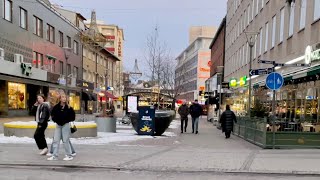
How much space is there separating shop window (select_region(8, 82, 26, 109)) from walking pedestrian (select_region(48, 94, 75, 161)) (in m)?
22.5

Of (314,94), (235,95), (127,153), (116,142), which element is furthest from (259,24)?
(127,153)

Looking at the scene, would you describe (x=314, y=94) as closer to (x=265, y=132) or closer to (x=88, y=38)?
(x=265, y=132)

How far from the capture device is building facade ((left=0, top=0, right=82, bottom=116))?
2847 cm

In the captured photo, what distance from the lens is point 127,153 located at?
10703mm

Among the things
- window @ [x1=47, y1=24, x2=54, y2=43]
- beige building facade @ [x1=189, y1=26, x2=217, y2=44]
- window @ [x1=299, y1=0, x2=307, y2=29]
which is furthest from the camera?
beige building facade @ [x1=189, y1=26, x2=217, y2=44]

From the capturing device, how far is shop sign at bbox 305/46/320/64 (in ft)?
50.9

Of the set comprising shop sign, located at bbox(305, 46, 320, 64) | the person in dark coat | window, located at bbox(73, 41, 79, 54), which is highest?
window, located at bbox(73, 41, 79, 54)

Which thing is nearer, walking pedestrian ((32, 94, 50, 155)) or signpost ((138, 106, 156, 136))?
walking pedestrian ((32, 94, 50, 155))

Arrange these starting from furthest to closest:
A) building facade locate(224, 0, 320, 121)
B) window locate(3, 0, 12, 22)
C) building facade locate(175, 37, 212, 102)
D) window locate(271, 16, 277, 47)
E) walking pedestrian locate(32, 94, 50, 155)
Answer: building facade locate(175, 37, 212, 102), window locate(3, 0, 12, 22), window locate(271, 16, 277, 47), building facade locate(224, 0, 320, 121), walking pedestrian locate(32, 94, 50, 155)

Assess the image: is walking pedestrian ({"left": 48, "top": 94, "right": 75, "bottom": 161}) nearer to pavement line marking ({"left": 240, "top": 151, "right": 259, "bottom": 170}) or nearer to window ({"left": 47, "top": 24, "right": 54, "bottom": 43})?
pavement line marking ({"left": 240, "top": 151, "right": 259, "bottom": 170})

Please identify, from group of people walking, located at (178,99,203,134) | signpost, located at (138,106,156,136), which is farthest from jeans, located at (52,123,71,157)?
group of people walking, located at (178,99,203,134)

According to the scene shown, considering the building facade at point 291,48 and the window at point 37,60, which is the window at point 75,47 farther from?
the building facade at point 291,48

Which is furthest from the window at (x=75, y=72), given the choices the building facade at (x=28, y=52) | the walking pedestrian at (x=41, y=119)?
the walking pedestrian at (x=41, y=119)

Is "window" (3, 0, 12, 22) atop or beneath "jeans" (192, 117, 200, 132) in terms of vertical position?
atop
